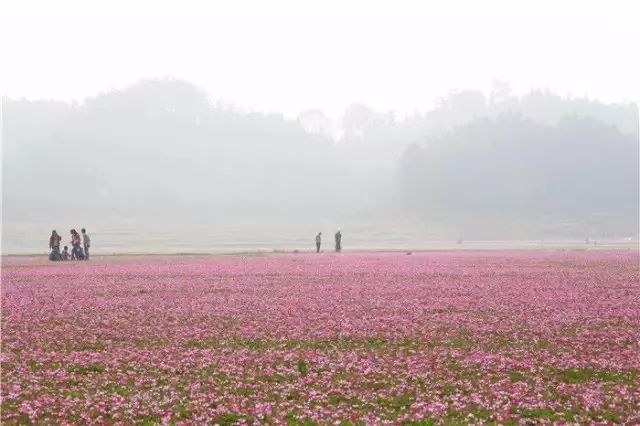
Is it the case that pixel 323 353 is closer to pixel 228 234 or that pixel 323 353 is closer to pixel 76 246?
pixel 76 246

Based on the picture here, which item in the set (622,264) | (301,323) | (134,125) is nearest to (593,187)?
(134,125)

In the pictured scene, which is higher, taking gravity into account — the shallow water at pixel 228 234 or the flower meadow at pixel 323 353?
the shallow water at pixel 228 234

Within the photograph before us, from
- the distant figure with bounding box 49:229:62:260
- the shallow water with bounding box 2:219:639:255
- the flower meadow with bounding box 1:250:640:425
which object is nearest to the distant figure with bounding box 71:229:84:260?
the distant figure with bounding box 49:229:62:260

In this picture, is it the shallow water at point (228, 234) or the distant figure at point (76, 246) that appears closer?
the distant figure at point (76, 246)

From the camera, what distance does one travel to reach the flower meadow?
12.6 meters

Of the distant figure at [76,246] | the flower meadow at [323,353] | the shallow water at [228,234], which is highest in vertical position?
the shallow water at [228,234]

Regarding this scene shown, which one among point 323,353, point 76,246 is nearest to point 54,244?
point 76,246

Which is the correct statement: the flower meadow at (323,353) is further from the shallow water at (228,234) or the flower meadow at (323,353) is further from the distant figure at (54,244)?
the shallow water at (228,234)

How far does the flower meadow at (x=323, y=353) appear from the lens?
12617mm

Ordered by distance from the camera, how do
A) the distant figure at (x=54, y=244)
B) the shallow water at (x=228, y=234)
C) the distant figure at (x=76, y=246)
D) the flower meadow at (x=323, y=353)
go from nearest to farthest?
the flower meadow at (x=323, y=353)
the distant figure at (x=54, y=244)
the distant figure at (x=76, y=246)
the shallow water at (x=228, y=234)

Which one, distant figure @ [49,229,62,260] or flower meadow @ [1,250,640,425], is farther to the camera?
distant figure @ [49,229,62,260]

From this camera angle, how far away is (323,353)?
687 inches

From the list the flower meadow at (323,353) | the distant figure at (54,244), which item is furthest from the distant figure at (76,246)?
the flower meadow at (323,353)

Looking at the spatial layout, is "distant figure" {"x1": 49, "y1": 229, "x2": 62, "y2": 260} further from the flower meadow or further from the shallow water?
the shallow water
